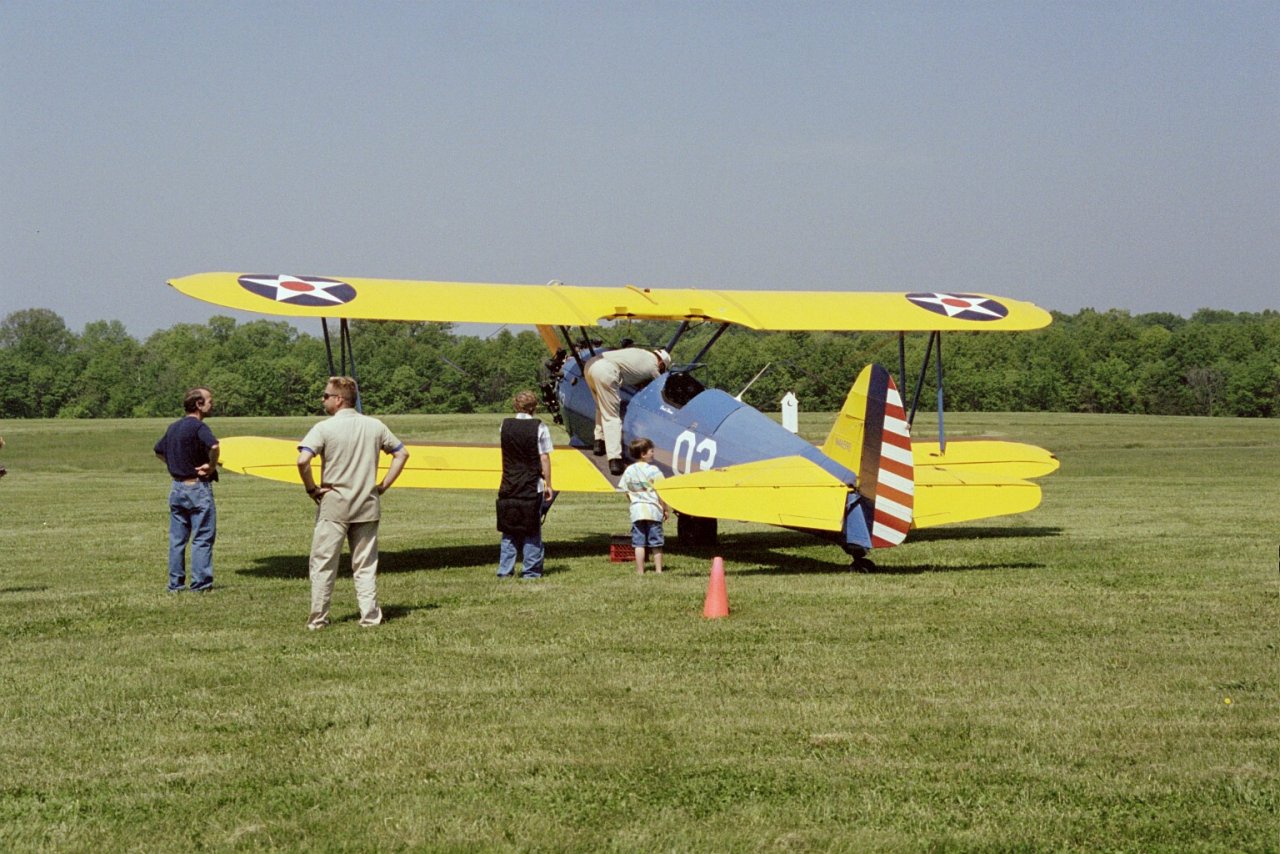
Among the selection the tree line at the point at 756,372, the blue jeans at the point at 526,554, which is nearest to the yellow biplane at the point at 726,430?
the blue jeans at the point at 526,554

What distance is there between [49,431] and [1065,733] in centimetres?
5387

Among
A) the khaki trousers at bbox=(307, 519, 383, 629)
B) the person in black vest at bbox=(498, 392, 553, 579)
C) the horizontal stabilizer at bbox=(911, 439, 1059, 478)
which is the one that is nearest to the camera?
the khaki trousers at bbox=(307, 519, 383, 629)

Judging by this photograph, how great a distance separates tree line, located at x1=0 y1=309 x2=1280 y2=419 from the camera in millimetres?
71500

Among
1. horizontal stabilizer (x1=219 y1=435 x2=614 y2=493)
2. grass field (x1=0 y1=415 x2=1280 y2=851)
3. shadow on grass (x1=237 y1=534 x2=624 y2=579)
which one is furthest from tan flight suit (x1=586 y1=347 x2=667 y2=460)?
grass field (x1=0 y1=415 x2=1280 y2=851)

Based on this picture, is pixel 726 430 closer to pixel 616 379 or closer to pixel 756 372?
pixel 616 379

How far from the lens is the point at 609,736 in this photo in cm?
593

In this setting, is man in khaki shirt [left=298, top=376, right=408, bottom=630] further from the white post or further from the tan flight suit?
the white post

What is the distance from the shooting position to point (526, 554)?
11383 mm

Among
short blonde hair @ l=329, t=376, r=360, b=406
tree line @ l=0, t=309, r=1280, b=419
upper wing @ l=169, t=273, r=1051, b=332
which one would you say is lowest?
tree line @ l=0, t=309, r=1280, b=419

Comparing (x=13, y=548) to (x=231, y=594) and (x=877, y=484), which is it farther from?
(x=877, y=484)

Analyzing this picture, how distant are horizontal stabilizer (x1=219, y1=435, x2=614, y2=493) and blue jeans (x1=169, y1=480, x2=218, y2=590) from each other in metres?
1.53

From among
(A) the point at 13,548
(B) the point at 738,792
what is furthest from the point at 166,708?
(A) the point at 13,548

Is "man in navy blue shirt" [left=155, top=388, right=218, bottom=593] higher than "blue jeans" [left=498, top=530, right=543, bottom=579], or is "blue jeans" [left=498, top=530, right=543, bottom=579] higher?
"man in navy blue shirt" [left=155, top=388, right=218, bottom=593]

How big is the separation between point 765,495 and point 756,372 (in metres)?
63.0
